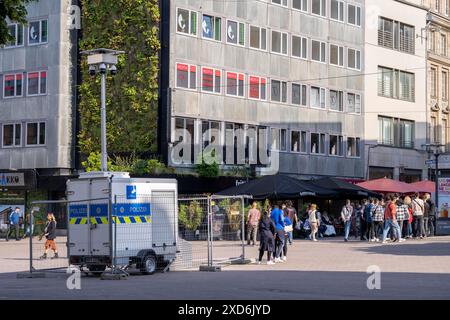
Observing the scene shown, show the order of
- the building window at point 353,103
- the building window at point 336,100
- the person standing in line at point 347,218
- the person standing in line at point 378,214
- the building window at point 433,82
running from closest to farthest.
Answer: the person standing in line at point 378,214 < the person standing in line at point 347,218 < the building window at point 336,100 < the building window at point 353,103 < the building window at point 433,82

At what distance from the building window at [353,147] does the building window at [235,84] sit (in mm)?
11384

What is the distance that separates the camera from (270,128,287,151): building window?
188ft

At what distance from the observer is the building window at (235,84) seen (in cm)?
5431

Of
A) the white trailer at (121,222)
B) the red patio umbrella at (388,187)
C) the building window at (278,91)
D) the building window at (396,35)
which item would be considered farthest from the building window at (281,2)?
the white trailer at (121,222)

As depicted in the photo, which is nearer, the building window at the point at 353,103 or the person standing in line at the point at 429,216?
the person standing in line at the point at 429,216

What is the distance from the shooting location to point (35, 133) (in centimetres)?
5406

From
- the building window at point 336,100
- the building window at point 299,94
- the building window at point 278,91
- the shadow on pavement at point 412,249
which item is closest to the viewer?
the shadow on pavement at point 412,249

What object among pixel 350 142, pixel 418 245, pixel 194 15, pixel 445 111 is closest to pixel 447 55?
pixel 445 111

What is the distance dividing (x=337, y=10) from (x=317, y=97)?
5669 mm

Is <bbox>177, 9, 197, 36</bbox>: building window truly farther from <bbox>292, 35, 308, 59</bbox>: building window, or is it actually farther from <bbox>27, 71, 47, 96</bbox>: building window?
<bbox>292, 35, 308, 59</bbox>: building window

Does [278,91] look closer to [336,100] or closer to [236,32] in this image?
[236,32]

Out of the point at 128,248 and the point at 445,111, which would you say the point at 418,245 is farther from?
the point at 445,111

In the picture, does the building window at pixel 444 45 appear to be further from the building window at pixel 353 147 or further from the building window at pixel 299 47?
the building window at pixel 299 47

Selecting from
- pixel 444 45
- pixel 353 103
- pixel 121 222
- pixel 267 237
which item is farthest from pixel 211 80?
pixel 121 222
